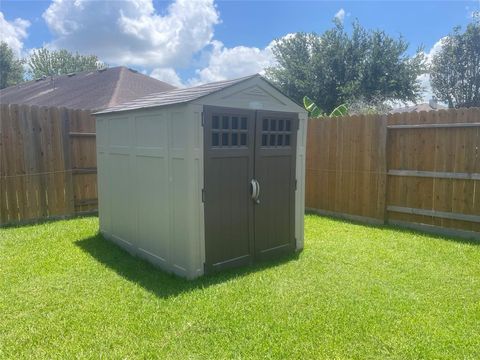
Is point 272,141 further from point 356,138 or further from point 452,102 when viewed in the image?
point 452,102

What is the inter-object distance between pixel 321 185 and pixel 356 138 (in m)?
1.28

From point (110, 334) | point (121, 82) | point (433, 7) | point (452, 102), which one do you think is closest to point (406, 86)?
point (452, 102)

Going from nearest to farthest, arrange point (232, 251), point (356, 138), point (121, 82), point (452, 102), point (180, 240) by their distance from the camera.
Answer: point (180, 240)
point (232, 251)
point (356, 138)
point (121, 82)
point (452, 102)

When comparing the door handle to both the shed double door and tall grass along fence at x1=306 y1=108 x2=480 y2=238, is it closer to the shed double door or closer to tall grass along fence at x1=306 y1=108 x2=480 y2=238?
the shed double door

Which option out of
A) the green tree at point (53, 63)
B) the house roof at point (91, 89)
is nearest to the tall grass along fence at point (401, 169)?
the house roof at point (91, 89)

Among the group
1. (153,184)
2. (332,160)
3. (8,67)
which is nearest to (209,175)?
(153,184)

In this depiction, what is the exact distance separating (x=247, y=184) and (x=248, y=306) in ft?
5.07

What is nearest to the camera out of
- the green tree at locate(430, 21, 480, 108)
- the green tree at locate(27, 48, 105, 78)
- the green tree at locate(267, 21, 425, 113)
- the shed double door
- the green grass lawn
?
the green grass lawn

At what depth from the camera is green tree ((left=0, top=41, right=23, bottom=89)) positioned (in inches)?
1243

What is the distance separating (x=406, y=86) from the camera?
20969 mm

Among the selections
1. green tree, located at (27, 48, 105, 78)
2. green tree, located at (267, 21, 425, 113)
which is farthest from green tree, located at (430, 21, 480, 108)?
green tree, located at (27, 48, 105, 78)

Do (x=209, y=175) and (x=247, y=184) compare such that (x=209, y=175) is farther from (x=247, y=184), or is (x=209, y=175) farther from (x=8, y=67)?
(x=8, y=67)

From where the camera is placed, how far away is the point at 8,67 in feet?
105

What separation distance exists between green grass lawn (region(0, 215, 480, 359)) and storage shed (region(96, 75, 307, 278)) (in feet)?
0.99
